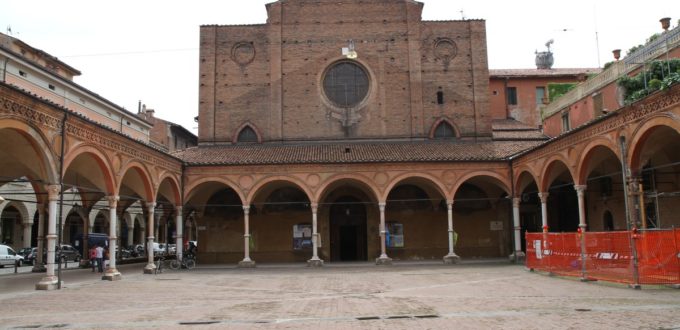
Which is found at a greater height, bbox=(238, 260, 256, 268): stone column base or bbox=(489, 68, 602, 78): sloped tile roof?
bbox=(489, 68, 602, 78): sloped tile roof

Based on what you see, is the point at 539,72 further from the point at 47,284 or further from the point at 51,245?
the point at 47,284

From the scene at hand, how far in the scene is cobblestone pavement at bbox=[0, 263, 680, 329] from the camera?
9539mm

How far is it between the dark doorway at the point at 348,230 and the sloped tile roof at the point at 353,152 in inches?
119

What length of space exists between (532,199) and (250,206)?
1446 centimetres

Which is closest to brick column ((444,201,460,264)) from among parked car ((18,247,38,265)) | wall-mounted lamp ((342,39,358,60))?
wall-mounted lamp ((342,39,358,60))

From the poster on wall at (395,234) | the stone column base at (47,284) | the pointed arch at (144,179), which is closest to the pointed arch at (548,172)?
the poster on wall at (395,234)

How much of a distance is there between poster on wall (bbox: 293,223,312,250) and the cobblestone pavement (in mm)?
9862

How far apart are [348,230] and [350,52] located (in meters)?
9.66

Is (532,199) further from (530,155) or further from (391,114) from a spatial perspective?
(391,114)

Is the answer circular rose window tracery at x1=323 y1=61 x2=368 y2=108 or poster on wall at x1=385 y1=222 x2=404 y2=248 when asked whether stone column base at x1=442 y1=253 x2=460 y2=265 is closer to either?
poster on wall at x1=385 y1=222 x2=404 y2=248

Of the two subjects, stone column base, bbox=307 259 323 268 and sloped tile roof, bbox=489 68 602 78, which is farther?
sloped tile roof, bbox=489 68 602 78

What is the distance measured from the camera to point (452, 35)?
3247 centimetres

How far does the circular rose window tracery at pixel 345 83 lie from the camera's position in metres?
31.9

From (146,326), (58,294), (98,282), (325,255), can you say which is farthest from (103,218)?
(146,326)
